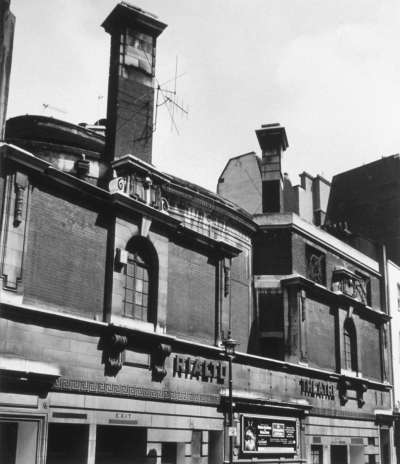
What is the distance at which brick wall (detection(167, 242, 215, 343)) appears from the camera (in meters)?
21.6

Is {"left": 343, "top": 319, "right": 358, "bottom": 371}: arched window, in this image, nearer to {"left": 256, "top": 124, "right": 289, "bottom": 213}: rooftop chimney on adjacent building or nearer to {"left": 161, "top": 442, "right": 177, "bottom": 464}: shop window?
{"left": 256, "top": 124, "right": 289, "bottom": 213}: rooftop chimney on adjacent building

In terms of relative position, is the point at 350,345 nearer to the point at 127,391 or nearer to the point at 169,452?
the point at 169,452

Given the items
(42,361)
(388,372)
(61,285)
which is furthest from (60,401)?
(388,372)

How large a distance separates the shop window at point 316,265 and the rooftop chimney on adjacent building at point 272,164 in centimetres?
236

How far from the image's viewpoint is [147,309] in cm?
2031

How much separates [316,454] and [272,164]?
12.6 metres

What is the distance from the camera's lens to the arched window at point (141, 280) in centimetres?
1988

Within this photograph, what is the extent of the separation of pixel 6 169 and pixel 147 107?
6.84 metres

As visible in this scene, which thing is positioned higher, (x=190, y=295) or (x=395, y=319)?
(x=395, y=319)

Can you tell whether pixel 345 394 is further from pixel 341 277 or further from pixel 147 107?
pixel 147 107

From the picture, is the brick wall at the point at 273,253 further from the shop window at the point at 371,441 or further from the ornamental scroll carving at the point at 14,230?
the ornamental scroll carving at the point at 14,230

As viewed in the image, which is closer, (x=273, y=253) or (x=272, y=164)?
(x=273, y=253)

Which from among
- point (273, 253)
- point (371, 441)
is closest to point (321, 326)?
point (273, 253)

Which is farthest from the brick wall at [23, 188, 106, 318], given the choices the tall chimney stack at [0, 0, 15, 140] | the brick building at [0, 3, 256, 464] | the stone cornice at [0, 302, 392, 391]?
the tall chimney stack at [0, 0, 15, 140]
